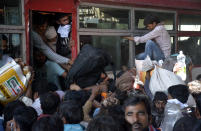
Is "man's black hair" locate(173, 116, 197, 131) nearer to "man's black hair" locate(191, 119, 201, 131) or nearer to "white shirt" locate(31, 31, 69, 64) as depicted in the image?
"man's black hair" locate(191, 119, 201, 131)

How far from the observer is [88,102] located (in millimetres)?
3350

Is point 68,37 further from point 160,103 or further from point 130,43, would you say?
point 160,103

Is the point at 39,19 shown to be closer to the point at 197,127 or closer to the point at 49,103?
the point at 49,103

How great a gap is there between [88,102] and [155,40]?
2.41m

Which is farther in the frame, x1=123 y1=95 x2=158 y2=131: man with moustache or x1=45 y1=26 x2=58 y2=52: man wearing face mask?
x1=45 y1=26 x2=58 y2=52: man wearing face mask

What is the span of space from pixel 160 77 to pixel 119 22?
1.73 metres

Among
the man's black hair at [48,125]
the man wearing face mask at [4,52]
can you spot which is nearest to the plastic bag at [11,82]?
the man wearing face mask at [4,52]

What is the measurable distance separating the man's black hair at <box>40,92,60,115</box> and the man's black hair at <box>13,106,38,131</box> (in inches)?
21.3

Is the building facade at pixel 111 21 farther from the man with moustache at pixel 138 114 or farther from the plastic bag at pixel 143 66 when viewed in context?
the man with moustache at pixel 138 114

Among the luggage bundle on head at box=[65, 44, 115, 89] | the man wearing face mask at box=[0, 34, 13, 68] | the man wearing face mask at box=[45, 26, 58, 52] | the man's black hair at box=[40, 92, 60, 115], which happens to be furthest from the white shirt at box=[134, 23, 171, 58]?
the man's black hair at box=[40, 92, 60, 115]

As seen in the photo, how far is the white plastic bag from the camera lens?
13.3 ft

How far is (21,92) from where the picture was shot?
152 inches

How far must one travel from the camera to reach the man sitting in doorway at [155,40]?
5.04 meters

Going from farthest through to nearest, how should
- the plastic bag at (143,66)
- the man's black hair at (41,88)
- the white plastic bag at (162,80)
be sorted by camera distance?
the plastic bag at (143,66) → the white plastic bag at (162,80) → the man's black hair at (41,88)
